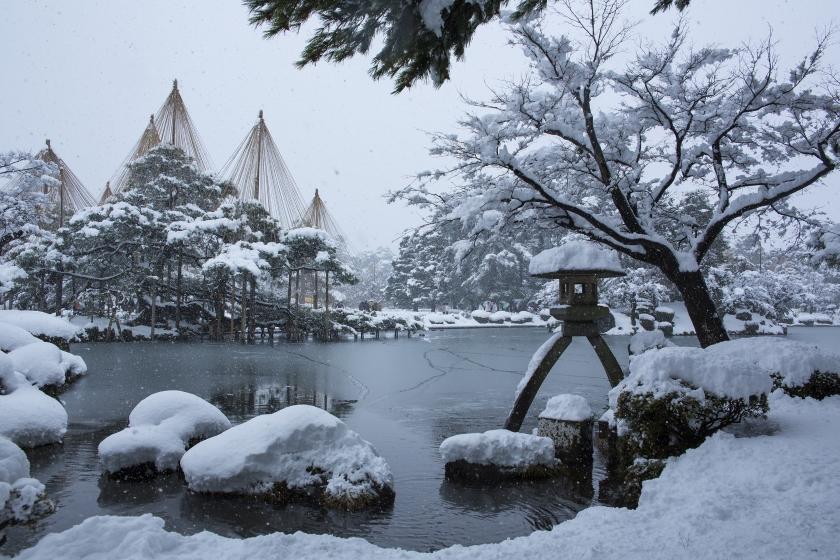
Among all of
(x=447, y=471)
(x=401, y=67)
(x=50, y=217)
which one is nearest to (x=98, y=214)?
(x=50, y=217)

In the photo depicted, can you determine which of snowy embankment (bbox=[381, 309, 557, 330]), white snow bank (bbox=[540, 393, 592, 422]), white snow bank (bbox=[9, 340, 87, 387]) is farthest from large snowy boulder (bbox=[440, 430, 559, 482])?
snowy embankment (bbox=[381, 309, 557, 330])

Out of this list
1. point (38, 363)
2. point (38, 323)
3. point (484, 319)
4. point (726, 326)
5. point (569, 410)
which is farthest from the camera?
point (484, 319)

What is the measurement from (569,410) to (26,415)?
7819mm

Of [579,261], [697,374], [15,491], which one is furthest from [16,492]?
[579,261]

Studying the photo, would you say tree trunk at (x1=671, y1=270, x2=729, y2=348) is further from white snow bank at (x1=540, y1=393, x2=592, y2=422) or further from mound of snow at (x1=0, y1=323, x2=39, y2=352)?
mound of snow at (x1=0, y1=323, x2=39, y2=352)

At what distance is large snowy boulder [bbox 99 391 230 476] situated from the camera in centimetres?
629

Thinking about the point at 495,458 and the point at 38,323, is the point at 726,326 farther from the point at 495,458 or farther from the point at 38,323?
the point at 38,323

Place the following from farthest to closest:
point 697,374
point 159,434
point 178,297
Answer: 1. point 178,297
2. point 159,434
3. point 697,374

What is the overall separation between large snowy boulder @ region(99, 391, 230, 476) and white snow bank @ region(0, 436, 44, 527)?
1.43 metres

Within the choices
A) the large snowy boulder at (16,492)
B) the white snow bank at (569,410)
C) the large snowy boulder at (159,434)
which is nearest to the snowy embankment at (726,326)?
the white snow bank at (569,410)

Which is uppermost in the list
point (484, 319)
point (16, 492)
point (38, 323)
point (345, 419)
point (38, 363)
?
point (484, 319)

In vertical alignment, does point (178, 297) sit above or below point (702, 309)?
above

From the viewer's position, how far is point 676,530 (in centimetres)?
377

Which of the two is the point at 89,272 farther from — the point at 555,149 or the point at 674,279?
the point at 674,279
